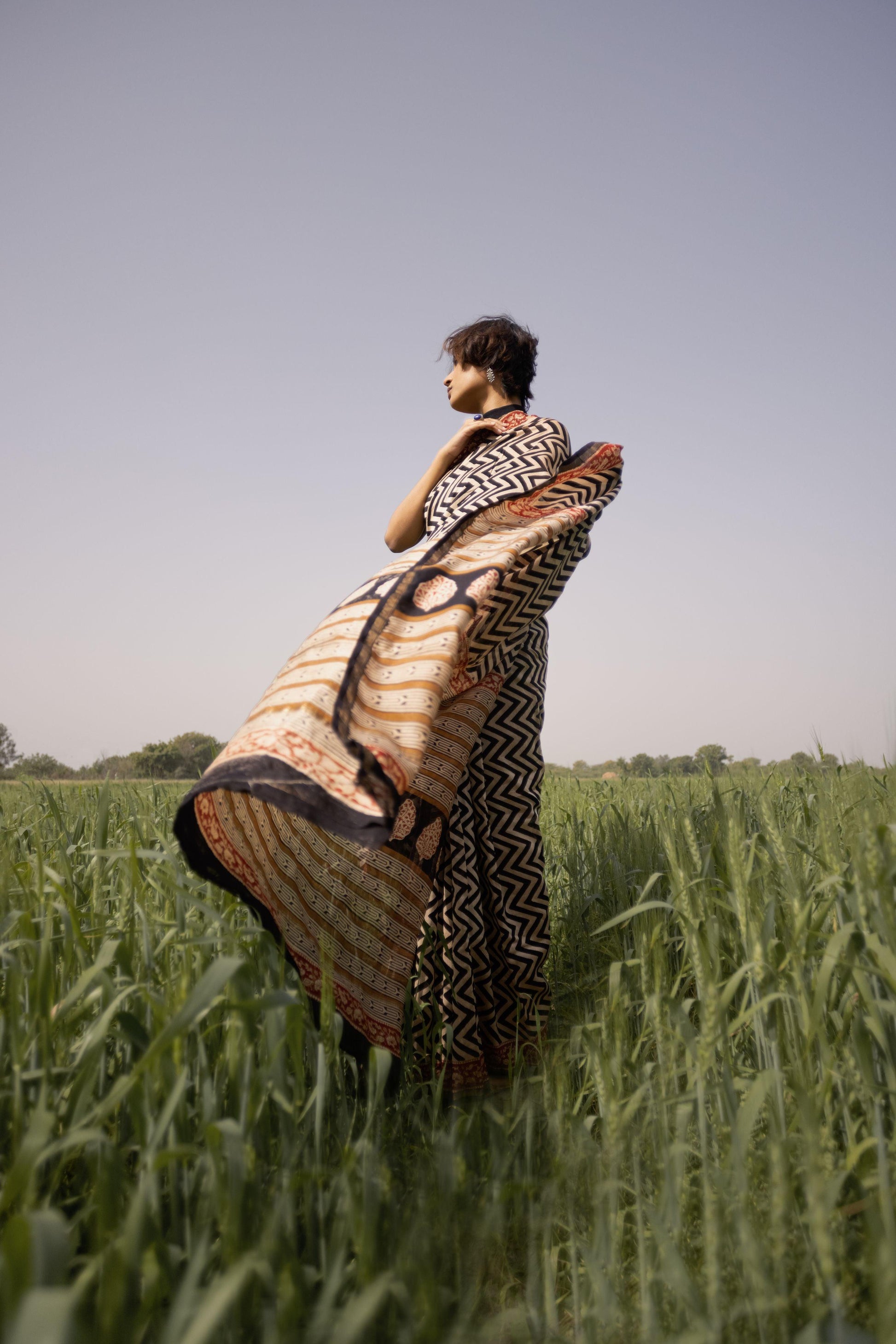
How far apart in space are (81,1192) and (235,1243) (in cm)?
36

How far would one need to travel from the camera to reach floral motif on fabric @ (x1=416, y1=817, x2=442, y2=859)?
2014 mm

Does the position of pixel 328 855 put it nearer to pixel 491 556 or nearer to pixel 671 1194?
pixel 491 556

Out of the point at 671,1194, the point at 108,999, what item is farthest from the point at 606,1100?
the point at 108,999

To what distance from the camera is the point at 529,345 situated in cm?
263

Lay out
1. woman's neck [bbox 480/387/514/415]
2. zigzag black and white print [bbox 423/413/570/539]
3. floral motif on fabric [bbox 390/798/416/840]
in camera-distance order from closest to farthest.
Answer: floral motif on fabric [bbox 390/798/416/840] → zigzag black and white print [bbox 423/413/570/539] → woman's neck [bbox 480/387/514/415]

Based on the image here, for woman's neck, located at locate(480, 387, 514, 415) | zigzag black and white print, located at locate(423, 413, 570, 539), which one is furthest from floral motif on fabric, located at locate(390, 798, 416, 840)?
woman's neck, located at locate(480, 387, 514, 415)

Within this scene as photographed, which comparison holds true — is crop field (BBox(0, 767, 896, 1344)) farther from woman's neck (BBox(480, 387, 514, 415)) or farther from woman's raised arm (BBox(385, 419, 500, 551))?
woman's neck (BBox(480, 387, 514, 415))

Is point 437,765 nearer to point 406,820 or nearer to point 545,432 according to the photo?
point 406,820

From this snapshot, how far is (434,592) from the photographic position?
5.89 ft

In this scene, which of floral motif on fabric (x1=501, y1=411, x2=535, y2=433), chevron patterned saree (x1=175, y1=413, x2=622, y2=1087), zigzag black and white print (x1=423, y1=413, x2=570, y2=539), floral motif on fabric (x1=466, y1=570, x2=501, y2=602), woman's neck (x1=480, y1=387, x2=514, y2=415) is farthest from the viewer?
woman's neck (x1=480, y1=387, x2=514, y2=415)

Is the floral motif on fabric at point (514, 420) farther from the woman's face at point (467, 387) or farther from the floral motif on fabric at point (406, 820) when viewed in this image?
the floral motif on fabric at point (406, 820)

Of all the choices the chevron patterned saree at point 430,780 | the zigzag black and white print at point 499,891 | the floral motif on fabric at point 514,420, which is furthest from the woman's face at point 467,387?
the zigzag black and white print at point 499,891

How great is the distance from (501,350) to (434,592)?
119 cm

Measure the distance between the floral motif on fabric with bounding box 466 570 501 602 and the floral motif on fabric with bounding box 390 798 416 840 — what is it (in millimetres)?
538
